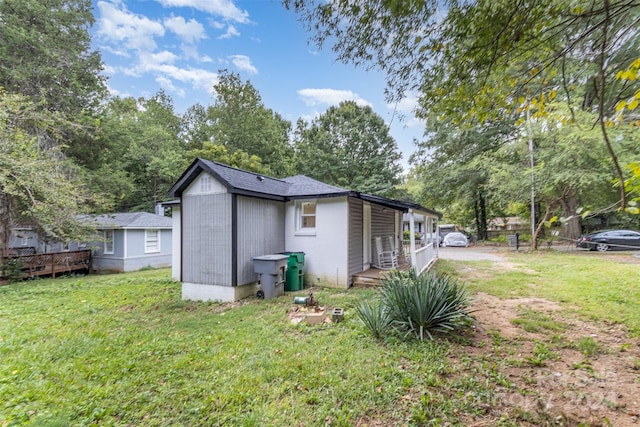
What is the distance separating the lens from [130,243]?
50.4ft

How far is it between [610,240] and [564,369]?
703 inches

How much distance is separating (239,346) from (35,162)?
10.2 m

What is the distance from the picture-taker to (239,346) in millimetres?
4355

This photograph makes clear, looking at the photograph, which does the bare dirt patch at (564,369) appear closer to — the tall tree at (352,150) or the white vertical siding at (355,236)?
the white vertical siding at (355,236)

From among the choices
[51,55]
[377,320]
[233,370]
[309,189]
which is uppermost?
[51,55]

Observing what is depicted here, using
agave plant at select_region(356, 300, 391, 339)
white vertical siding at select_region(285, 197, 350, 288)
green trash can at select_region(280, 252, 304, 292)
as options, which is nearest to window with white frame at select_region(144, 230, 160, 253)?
white vertical siding at select_region(285, 197, 350, 288)

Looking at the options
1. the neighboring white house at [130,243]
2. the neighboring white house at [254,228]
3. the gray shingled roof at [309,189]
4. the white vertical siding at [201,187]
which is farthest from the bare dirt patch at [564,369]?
the neighboring white house at [130,243]

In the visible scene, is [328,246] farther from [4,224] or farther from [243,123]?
[243,123]

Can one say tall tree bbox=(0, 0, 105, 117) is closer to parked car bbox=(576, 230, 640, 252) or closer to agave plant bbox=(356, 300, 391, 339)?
agave plant bbox=(356, 300, 391, 339)

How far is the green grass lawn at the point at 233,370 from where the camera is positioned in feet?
9.07

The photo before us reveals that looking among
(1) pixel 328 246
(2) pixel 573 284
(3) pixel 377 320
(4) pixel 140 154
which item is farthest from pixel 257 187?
(4) pixel 140 154

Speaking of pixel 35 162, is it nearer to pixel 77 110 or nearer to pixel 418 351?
pixel 77 110

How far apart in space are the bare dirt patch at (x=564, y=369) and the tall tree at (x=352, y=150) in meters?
20.4

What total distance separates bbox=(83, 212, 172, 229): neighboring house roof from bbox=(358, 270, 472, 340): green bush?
15275 millimetres
